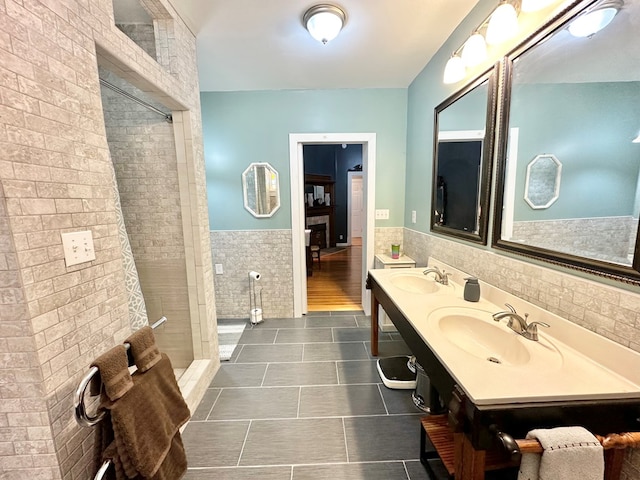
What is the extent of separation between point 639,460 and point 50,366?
1918 millimetres

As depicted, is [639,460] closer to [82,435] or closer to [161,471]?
[161,471]

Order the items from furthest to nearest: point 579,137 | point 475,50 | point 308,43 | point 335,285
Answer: point 335,285, point 308,43, point 475,50, point 579,137

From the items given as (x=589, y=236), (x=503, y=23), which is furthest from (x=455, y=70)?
(x=589, y=236)

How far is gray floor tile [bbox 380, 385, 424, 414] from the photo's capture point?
1.73 metres

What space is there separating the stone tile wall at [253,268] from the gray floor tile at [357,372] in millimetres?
1139

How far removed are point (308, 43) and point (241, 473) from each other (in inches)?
112

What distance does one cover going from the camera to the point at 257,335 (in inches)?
108

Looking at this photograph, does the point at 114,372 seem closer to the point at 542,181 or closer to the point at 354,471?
the point at 354,471

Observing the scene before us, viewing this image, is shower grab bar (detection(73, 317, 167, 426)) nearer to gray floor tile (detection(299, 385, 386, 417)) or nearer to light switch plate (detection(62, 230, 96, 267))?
light switch plate (detection(62, 230, 96, 267))

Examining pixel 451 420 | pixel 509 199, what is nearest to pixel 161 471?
pixel 451 420

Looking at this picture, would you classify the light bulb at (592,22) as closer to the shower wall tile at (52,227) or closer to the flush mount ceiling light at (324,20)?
the flush mount ceiling light at (324,20)

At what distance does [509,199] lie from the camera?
1366 mm

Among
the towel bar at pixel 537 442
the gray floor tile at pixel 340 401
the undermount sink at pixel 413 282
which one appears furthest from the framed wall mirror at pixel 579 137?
the gray floor tile at pixel 340 401

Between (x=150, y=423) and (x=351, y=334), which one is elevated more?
(x=150, y=423)
